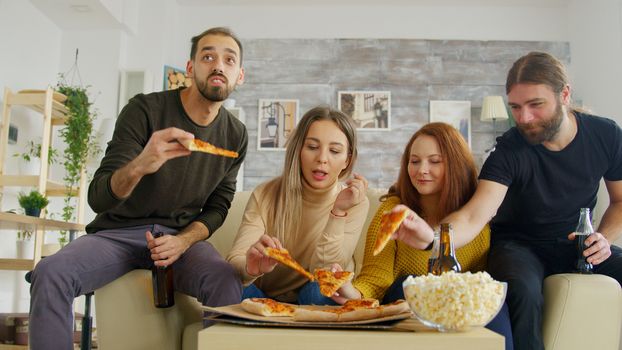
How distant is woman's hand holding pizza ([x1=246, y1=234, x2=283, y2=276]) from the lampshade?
15.3ft

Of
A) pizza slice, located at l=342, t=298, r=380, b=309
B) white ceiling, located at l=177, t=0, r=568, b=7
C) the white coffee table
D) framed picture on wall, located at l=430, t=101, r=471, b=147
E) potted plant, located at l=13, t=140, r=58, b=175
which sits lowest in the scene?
the white coffee table

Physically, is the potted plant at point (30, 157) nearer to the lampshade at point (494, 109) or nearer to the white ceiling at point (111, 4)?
the white ceiling at point (111, 4)

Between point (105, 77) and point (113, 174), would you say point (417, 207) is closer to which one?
point (113, 174)

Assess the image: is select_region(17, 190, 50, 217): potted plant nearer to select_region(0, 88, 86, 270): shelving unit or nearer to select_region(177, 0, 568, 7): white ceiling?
select_region(0, 88, 86, 270): shelving unit

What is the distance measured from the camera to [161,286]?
6.70ft

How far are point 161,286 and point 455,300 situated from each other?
1162 millimetres

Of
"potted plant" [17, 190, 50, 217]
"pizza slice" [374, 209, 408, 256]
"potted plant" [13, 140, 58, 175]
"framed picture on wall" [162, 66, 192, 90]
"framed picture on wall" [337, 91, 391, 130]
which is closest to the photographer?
"pizza slice" [374, 209, 408, 256]

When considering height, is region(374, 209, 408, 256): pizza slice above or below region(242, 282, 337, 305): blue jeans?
above

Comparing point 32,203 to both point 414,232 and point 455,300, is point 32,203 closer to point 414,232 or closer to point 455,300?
point 414,232

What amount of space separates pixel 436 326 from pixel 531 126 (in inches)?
48.8

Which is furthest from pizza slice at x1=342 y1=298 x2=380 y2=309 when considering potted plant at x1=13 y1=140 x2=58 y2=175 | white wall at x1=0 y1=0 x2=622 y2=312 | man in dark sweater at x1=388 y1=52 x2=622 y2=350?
white wall at x1=0 y1=0 x2=622 y2=312

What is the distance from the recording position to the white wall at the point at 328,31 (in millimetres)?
5664

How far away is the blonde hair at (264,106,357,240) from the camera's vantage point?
2258 millimetres

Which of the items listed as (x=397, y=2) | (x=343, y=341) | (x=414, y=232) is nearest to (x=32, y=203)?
(x=414, y=232)
